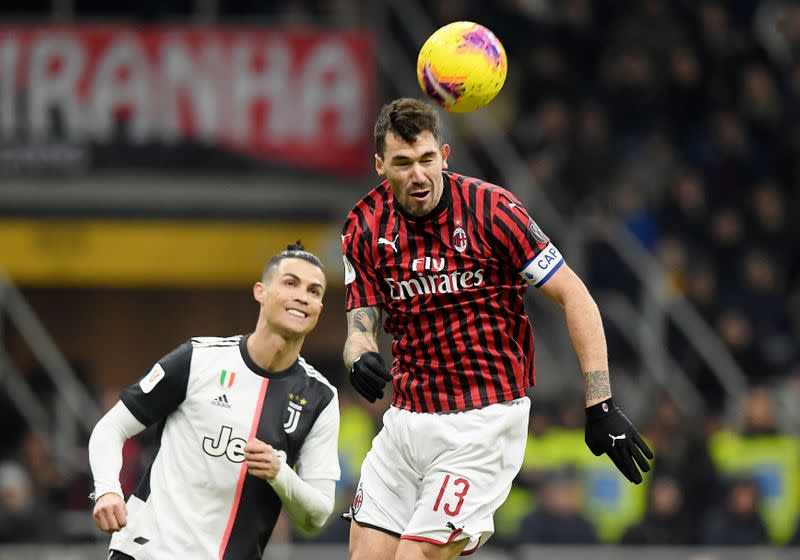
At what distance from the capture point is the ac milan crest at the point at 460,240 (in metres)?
6.17

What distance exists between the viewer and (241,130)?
15.4 metres

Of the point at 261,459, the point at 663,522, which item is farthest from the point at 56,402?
the point at 261,459

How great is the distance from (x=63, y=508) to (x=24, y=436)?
5.83 ft

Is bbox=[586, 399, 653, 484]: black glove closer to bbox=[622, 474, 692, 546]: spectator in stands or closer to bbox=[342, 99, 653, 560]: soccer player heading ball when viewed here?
bbox=[342, 99, 653, 560]: soccer player heading ball

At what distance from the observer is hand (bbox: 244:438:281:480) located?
19.9ft

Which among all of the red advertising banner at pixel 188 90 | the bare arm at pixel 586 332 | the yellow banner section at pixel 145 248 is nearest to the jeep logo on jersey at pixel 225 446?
the bare arm at pixel 586 332

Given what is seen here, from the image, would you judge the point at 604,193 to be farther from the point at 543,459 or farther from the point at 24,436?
the point at 24,436

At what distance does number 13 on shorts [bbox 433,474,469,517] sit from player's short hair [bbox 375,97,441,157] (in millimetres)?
1288

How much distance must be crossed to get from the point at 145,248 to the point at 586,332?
1080 centimetres

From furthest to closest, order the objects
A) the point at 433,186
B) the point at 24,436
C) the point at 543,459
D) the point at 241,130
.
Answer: the point at 241,130 < the point at 24,436 < the point at 543,459 < the point at 433,186

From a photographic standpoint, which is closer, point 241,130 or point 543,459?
point 543,459

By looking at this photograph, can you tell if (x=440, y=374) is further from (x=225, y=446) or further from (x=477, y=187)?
(x=225, y=446)

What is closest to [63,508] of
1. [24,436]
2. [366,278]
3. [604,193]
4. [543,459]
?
[24,436]

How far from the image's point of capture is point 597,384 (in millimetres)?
5961
